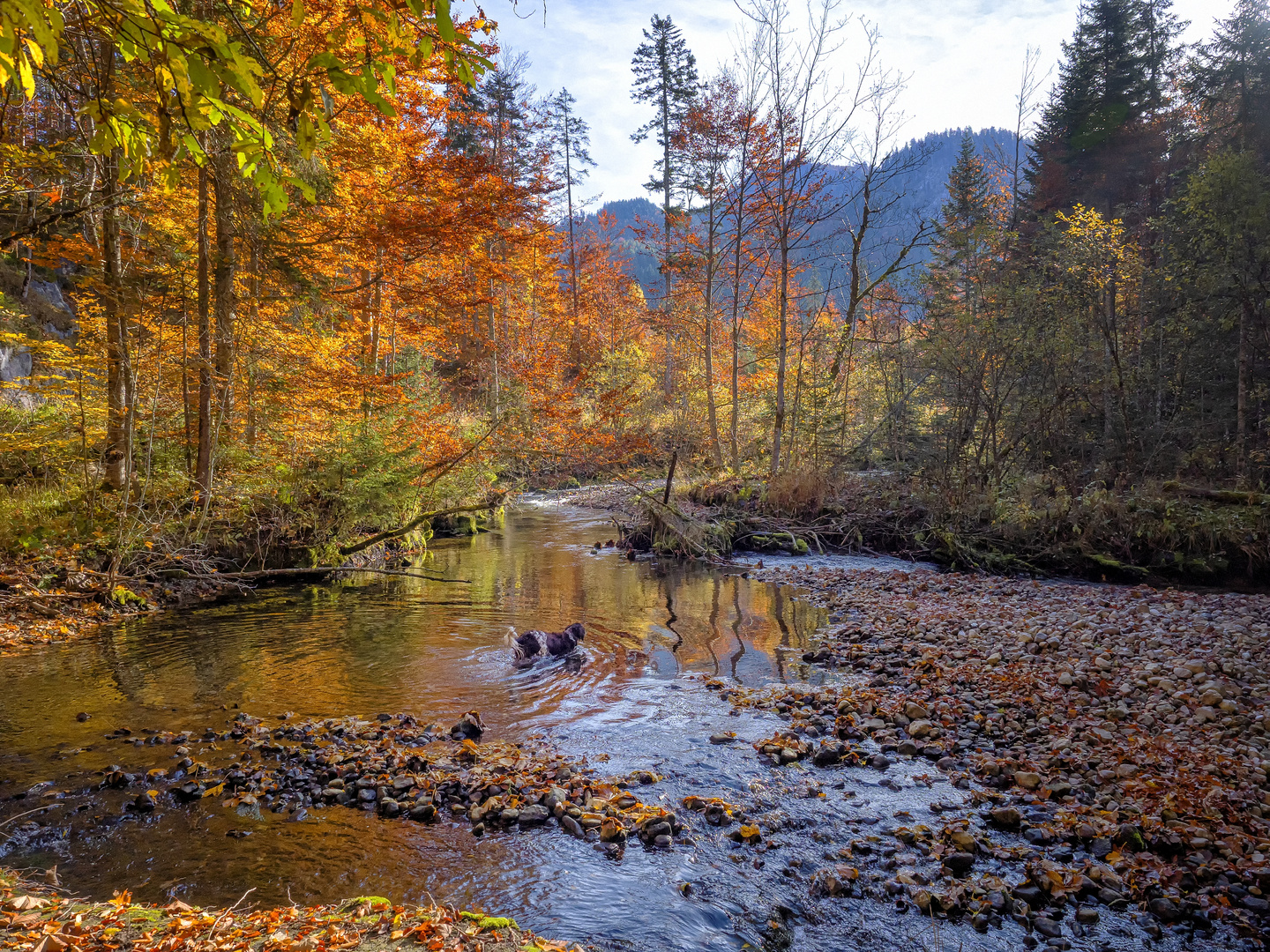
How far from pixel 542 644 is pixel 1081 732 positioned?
5117mm

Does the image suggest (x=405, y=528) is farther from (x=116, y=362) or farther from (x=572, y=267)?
(x=572, y=267)

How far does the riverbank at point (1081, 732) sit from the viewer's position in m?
3.43

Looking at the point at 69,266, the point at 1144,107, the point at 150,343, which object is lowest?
the point at 150,343

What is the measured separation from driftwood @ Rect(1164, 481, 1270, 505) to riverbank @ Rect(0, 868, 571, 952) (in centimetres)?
1290

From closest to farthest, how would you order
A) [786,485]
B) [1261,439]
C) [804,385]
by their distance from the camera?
[1261,439], [786,485], [804,385]

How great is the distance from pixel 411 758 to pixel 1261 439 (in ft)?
56.5

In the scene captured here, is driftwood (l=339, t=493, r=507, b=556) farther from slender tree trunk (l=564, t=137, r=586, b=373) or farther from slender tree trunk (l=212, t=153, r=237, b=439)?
slender tree trunk (l=564, t=137, r=586, b=373)

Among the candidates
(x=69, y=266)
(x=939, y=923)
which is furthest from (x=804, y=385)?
(x=69, y=266)

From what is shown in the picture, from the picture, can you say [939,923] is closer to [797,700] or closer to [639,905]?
[639,905]

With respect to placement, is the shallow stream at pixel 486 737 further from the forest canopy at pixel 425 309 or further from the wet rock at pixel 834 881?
the forest canopy at pixel 425 309

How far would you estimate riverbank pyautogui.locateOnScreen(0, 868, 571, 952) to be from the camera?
2.29 m

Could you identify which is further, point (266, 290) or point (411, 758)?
point (266, 290)

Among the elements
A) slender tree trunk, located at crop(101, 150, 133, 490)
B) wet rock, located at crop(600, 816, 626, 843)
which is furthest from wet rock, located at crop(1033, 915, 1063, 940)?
slender tree trunk, located at crop(101, 150, 133, 490)

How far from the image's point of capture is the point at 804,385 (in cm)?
1678
